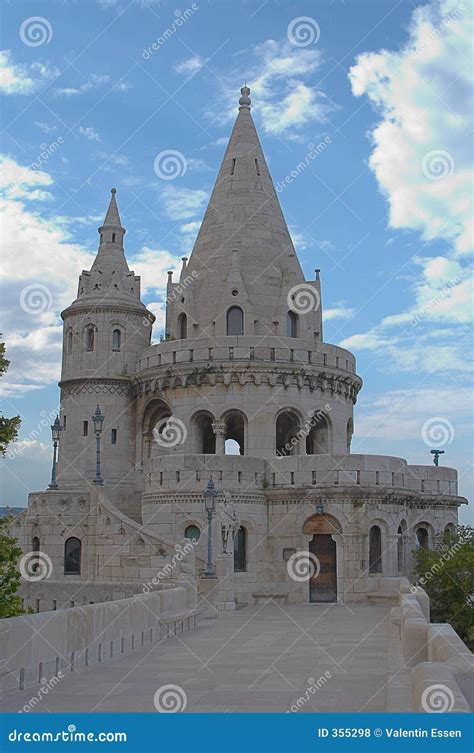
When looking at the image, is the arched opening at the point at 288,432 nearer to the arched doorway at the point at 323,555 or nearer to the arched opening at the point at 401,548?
the arched doorway at the point at 323,555

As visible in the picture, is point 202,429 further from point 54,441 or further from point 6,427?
point 6,427

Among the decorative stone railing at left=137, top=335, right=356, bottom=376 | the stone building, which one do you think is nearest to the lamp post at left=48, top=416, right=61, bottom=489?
the stone building

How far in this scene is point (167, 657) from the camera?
14.5 m

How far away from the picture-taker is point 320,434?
125ft

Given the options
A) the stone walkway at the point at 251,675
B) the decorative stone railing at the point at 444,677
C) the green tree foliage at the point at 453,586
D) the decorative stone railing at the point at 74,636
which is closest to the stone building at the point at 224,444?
the green tree foliage at the point at 453,586

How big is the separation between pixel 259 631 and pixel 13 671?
10.1 metres

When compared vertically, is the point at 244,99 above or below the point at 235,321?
above

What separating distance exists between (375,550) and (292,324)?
11.4 m

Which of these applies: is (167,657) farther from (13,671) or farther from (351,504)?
(351,504)

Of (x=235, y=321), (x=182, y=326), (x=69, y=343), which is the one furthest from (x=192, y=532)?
(x=69, y=343)

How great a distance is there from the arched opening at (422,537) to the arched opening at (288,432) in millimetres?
5845
